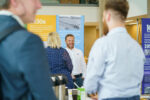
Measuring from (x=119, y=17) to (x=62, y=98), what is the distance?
1.03 metres

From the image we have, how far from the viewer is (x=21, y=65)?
850 millimetres

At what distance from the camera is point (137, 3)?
358 inches

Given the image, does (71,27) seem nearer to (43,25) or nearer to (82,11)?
(43,25)

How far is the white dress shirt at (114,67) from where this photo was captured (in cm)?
167

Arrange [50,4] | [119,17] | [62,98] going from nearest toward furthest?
1. [119,17]
2. [62,98]
3. [50,4]

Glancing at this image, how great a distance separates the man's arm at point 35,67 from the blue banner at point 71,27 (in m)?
5.73


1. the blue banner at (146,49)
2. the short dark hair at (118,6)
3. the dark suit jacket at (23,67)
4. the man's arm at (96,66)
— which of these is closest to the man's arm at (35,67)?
the dark suit jacket at (23,67)

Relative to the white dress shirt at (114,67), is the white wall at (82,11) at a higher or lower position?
higher

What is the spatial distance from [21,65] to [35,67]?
0.05 meters

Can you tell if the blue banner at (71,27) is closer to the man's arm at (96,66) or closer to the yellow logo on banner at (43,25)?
the yellow logo on banner at (43,25)

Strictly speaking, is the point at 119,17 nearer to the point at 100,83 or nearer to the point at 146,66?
the point at 100,83

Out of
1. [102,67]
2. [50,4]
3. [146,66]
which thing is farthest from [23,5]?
[50,4]

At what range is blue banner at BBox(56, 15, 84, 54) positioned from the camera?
260 inches

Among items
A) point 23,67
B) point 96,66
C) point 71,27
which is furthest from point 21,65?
point 71,27
